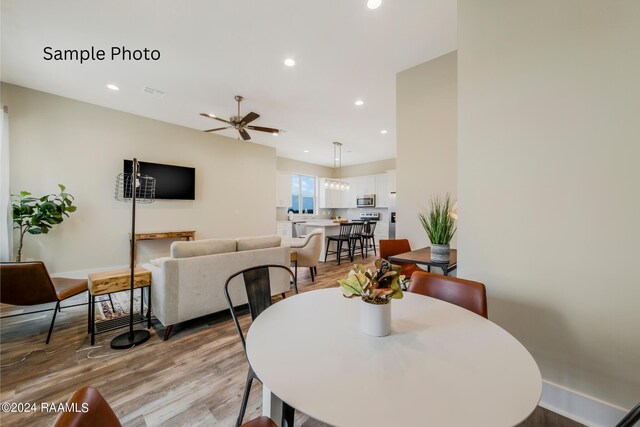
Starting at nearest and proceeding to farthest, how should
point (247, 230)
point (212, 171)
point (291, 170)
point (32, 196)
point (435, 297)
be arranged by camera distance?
point (435, 297) < point (32, 196) < point (212, 171) < point (247, 230) < point (291, 170)

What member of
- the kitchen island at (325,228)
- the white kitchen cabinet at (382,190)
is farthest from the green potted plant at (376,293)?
the white kitchen cabinet at (382,190)

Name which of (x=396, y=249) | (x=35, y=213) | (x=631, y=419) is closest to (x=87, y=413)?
(x=631, y=419)

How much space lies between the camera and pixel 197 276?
2461 mm

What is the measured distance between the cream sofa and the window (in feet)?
17.7

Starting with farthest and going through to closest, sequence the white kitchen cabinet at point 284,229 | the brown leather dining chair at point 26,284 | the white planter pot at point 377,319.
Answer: the white kitchen cabinet at point 284,229
the brown leather dining chair at point 26,284
the white planter pot at point 377,319

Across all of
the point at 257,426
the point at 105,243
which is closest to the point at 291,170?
the point at 105,243

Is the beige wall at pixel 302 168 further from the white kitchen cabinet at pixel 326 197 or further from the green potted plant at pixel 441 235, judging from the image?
the green potted plant at pixel 441 235

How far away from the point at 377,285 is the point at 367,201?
725 cm

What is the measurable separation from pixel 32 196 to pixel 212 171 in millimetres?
2837

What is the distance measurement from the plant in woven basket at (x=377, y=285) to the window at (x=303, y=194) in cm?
725

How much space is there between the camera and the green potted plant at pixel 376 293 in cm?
98

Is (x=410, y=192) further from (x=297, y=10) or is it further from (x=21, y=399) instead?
(x=21, y=399)

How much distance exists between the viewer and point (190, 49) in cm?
279

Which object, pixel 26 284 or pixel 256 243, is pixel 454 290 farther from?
pixel 26 284
